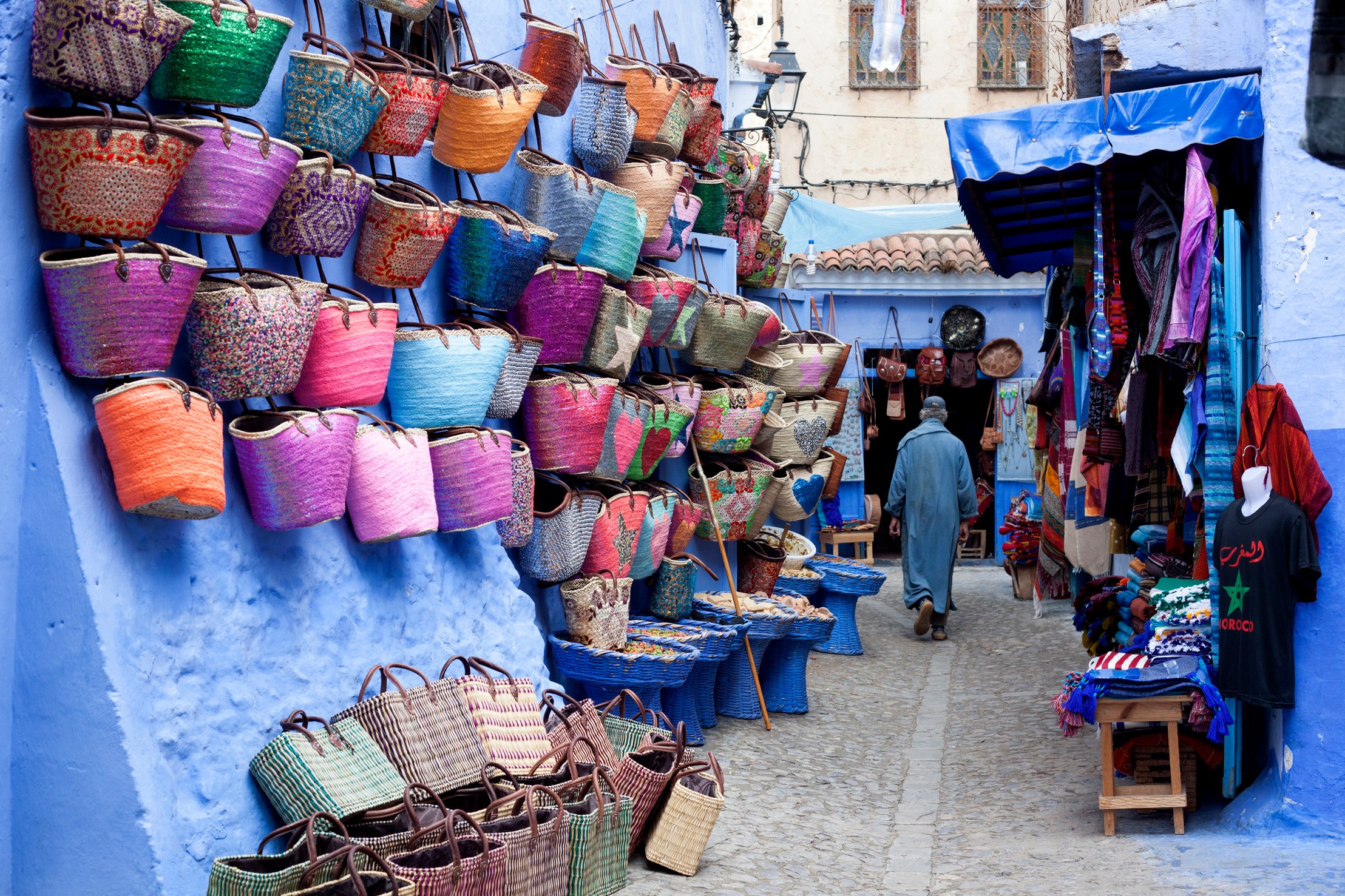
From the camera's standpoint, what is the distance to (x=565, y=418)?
5840 mm

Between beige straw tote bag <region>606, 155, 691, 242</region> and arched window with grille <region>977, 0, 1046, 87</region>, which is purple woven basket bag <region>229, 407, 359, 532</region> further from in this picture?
arched window with grille <region>977, 0, 1046, 87</region>

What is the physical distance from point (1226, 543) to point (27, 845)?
13.4 ft

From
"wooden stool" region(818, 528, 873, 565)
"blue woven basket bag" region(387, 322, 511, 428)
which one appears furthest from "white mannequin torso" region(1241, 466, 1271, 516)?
"wooden stool" region(818, 528, 873, 565)

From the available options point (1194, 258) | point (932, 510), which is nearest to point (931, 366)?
point (932, 510)

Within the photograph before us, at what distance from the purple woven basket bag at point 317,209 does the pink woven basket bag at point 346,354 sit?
0.16m

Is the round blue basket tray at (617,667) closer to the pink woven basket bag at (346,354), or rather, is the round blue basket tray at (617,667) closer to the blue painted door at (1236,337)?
the pink woven basket bag at (346,354)

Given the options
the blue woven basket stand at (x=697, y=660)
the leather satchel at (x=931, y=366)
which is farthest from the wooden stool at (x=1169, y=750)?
the leather satchel at (x=931, y=366)

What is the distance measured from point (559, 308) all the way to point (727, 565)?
2.28 metres

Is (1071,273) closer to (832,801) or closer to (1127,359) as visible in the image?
(1127,359)

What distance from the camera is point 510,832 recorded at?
3.85 meters

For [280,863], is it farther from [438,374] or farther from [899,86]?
[899,86]

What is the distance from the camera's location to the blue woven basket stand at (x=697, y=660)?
21.5 feet

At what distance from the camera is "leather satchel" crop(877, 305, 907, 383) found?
1558 cm

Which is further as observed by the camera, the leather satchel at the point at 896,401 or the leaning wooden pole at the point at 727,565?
the leather satchel at the point at 896,401
